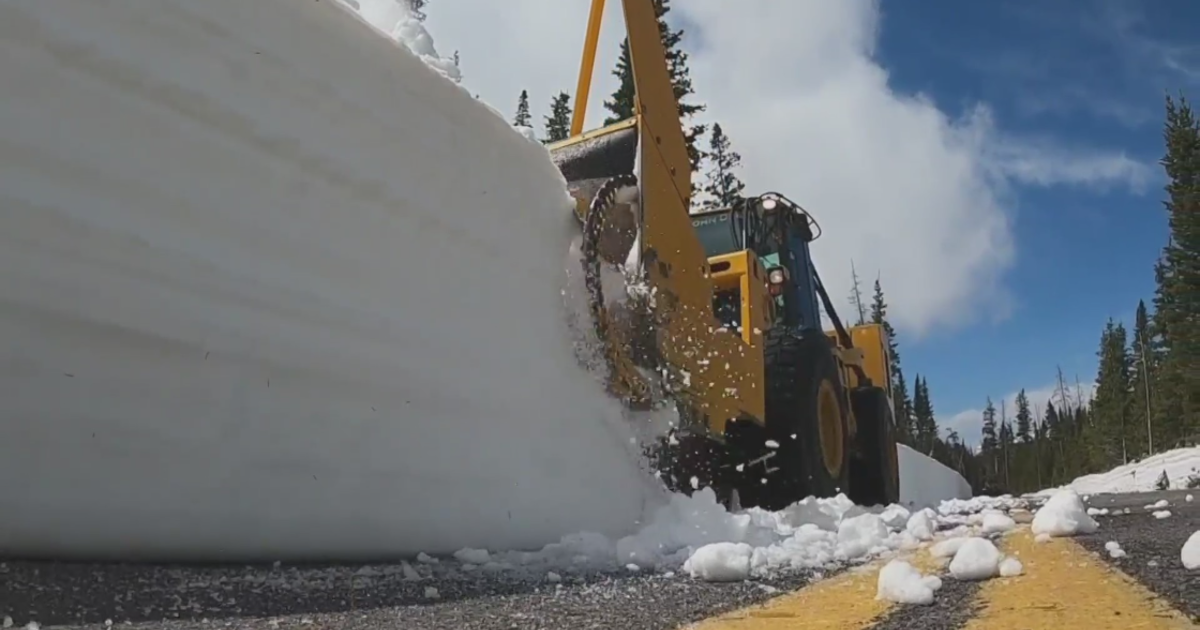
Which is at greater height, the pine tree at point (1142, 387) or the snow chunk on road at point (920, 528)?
the pine tree at point (1142, 387)

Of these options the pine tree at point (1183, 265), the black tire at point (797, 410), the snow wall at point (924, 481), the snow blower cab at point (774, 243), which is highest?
the pine tree at point (1183, 265)

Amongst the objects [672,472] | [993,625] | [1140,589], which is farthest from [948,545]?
[672,472]

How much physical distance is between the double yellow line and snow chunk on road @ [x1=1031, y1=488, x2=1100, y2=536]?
0.75 m

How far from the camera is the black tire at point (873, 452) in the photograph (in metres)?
7.21

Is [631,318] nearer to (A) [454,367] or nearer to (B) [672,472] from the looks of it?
(B) [672,472]

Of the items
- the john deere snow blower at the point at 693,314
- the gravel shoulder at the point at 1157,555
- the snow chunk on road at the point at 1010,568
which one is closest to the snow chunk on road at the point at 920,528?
the gravel shoulder at the point at 1157,555

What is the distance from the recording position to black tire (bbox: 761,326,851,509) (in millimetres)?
5242

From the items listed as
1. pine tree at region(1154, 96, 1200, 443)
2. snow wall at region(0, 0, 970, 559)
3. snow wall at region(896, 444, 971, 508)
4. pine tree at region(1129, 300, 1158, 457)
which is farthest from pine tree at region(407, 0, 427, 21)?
pine tree at region(1129, 300, 1158, 457)

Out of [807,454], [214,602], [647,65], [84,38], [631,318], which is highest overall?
[647,65]

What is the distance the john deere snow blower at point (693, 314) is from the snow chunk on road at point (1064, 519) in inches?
60.2

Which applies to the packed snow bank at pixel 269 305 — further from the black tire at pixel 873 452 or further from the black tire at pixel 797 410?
the black tire at pixel 873 452

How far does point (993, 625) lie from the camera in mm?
1508

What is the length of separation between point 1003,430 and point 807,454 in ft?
294

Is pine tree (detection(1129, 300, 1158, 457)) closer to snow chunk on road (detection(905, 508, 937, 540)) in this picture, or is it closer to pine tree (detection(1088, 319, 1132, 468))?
pine tree (detection(1088, 319, 1132, 468))
